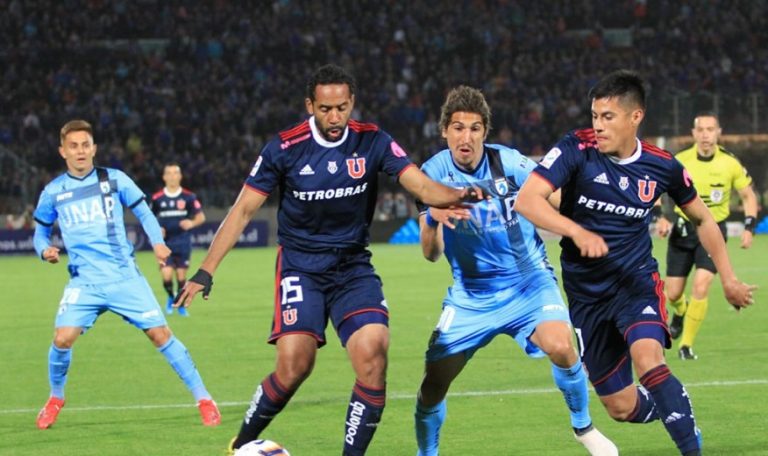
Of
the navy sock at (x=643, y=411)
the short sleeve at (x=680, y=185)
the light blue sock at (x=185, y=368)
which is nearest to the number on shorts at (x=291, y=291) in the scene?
the navy sock at (x=643, y=411)

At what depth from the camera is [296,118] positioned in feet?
130

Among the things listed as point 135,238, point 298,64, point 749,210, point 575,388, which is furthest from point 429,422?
point 298,64

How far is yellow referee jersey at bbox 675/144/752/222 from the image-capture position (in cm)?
1315

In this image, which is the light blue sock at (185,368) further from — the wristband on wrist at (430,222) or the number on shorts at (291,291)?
the wristband on wrist at (430,222)

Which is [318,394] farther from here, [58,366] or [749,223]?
[749,223]

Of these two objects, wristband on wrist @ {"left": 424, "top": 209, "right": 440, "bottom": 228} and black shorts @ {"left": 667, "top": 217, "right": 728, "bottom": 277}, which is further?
black shorts @ {"left": 667, "top": 217, "right": 728, "bottom": 277}

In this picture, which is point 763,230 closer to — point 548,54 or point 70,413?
A: point 548,54

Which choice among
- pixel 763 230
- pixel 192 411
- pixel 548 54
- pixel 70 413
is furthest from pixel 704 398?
pixel 548 54

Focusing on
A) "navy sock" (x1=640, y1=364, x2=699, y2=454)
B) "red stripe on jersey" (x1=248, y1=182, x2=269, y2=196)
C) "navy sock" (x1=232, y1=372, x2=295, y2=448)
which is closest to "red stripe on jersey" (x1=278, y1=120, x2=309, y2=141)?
"red stripe on jersey" (x1=248, y1=182, x2=269, y2=196)

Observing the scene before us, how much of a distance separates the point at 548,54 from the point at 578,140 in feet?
122

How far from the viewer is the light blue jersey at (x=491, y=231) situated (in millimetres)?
7750

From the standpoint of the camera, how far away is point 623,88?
7.15m

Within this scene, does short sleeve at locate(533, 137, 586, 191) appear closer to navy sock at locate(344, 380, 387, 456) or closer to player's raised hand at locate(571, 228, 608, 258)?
player's raised hand at locate(571, 228, 608, 258)

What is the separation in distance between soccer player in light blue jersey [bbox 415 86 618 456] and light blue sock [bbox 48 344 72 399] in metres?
3.32
